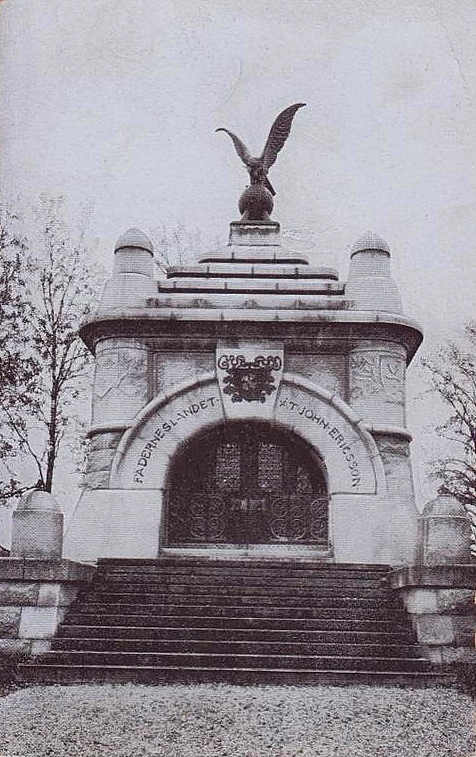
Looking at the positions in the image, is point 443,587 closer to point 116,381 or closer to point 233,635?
point 233,635

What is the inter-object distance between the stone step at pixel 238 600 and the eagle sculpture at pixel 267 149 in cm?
943

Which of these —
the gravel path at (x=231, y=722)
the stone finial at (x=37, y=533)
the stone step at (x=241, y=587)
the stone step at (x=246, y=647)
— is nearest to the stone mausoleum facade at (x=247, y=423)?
the stone step at (x=241, y=587)

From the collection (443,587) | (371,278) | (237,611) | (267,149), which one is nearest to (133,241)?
(371,278)

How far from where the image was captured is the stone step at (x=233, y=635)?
11.0 meters

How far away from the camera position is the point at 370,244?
53.0 feet

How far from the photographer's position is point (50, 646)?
11.0 metres

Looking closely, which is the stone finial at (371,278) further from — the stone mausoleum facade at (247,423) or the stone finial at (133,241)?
the stone finial at (133,241)

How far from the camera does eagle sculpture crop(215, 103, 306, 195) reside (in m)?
18.5

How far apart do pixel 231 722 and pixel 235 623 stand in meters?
2.80

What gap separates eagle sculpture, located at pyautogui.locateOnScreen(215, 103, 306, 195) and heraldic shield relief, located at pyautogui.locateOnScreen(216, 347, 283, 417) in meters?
4.95

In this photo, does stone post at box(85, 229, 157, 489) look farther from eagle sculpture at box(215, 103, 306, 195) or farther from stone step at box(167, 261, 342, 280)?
eagle sculpture at box(215, 103, 306, 195)

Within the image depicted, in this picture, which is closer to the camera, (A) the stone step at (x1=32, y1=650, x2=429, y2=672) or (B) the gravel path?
(B) the gravel path

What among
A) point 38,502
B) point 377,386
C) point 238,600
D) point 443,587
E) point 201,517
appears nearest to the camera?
point 443,587

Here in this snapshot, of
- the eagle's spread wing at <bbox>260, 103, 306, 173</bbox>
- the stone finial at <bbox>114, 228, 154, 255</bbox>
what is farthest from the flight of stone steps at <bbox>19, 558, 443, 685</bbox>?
the eagle's spread wing at <bbox>260, 103, 306, 173</bbox>
